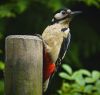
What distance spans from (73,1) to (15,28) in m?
1.10

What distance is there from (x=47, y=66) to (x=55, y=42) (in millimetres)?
408

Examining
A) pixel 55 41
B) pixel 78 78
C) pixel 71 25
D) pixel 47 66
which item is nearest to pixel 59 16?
pixel 55 41

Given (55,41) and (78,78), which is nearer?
(55,41)

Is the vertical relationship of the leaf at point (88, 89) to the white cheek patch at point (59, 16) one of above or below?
below

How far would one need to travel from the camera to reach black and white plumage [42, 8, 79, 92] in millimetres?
4352

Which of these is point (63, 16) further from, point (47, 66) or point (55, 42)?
point (47, 66)

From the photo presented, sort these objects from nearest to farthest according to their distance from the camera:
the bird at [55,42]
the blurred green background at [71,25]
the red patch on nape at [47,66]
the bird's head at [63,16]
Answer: the red patch on nape at [47,66] < the bird at [55,42] < the bird's head at [63,16] < the blurred green background at [71,25]

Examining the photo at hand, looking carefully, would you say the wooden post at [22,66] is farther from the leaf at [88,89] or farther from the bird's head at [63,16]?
the leaf at [88,89]

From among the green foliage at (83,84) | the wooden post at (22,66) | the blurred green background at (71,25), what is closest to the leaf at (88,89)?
the green foliage at (83,84)

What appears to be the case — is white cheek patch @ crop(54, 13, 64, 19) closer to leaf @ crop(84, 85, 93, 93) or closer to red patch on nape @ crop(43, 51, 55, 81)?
red patch on nape @ crop(43, 51, 55, 81)

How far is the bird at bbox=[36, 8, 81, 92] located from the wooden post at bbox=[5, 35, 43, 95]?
416 millimetres

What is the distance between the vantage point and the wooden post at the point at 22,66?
3732mm

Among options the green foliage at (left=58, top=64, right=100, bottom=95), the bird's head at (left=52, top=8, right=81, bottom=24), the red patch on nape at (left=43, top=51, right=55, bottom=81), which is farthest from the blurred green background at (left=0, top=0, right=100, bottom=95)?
the red patch on nape at (left=43, top=51, right=55, bottom=81)

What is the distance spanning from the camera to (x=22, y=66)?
147 inches
